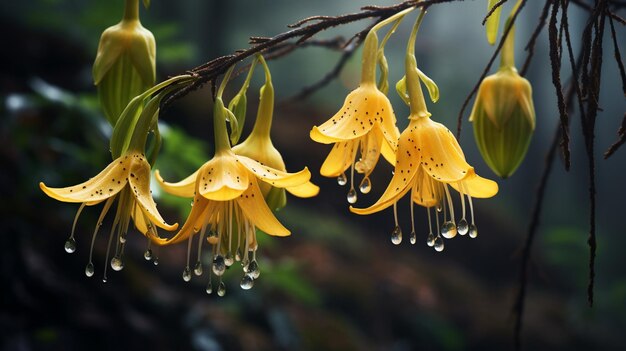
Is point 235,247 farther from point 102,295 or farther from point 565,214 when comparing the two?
point 565,214

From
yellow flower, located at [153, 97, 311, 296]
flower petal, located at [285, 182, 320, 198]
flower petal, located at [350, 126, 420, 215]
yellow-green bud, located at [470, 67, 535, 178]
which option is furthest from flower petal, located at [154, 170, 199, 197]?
yellow-green bud, located at [470, 67, 535, 178]

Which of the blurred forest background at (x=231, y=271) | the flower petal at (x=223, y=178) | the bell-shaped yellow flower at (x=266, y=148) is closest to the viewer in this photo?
the flower petal at (x=223, y=178)

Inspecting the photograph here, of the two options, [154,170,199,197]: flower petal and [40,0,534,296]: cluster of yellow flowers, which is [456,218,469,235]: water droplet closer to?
[40,0,534,296]: cluster of yellow flowers

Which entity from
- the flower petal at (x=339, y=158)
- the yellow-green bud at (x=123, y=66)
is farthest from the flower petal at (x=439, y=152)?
the yellow-green bud at (x=123, y=66)

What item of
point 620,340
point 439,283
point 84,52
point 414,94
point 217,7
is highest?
point 217,7

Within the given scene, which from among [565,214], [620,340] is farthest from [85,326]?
[565,214]

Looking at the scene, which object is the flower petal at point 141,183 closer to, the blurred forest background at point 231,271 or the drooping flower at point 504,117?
the blurred forest background at point 231,271

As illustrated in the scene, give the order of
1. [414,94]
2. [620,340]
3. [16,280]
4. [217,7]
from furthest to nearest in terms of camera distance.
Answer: [217,7], [620,340], [16,280], [414,94]
